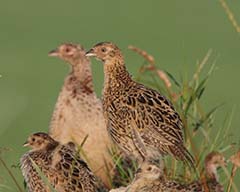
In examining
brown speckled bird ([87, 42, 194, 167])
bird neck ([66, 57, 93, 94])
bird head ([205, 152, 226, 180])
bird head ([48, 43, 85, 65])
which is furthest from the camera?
bird head ([48, 43, 85, 65])

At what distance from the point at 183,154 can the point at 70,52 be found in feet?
8.48

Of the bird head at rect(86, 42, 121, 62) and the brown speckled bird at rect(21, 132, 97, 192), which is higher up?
the bird head at rect(86, 42, 121, 62)

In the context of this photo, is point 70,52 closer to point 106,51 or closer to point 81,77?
point 81,77

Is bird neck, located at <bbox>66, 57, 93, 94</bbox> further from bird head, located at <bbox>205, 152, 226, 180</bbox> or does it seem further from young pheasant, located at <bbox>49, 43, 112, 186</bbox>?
bird head, located at <bbox>205, 152, 226, 180</bbox>

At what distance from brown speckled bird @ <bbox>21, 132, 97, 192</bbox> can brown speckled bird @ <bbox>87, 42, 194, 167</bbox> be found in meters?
0.30

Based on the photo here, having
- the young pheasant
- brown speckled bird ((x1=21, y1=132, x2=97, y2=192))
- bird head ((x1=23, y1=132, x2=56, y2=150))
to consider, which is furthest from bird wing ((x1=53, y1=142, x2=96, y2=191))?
the young pheasant

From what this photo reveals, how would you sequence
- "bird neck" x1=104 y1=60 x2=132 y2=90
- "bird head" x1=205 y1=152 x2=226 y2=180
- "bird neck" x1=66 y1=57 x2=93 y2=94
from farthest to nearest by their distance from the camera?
"bird neck" x1=66 y1=57 x2=93 y2=94 → "bird neck" x1=104 y1=60 x2=132 y2=90 → "bird head" x1=205 y1=152 x2=226 y2=180

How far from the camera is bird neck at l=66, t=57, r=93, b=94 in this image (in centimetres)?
870

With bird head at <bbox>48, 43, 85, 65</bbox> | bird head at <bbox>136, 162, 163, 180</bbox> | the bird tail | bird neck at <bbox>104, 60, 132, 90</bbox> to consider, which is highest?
bird head at <bbox>48, 43, 85, 65</bbox>

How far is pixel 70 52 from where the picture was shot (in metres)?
9.31

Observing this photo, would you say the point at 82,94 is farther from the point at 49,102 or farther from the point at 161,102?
the point at 49,102

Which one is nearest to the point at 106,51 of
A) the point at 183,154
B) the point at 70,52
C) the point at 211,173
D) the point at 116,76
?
the point at 116,76

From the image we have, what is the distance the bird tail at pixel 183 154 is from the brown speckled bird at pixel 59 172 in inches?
16.5

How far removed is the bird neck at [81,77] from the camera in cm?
870
